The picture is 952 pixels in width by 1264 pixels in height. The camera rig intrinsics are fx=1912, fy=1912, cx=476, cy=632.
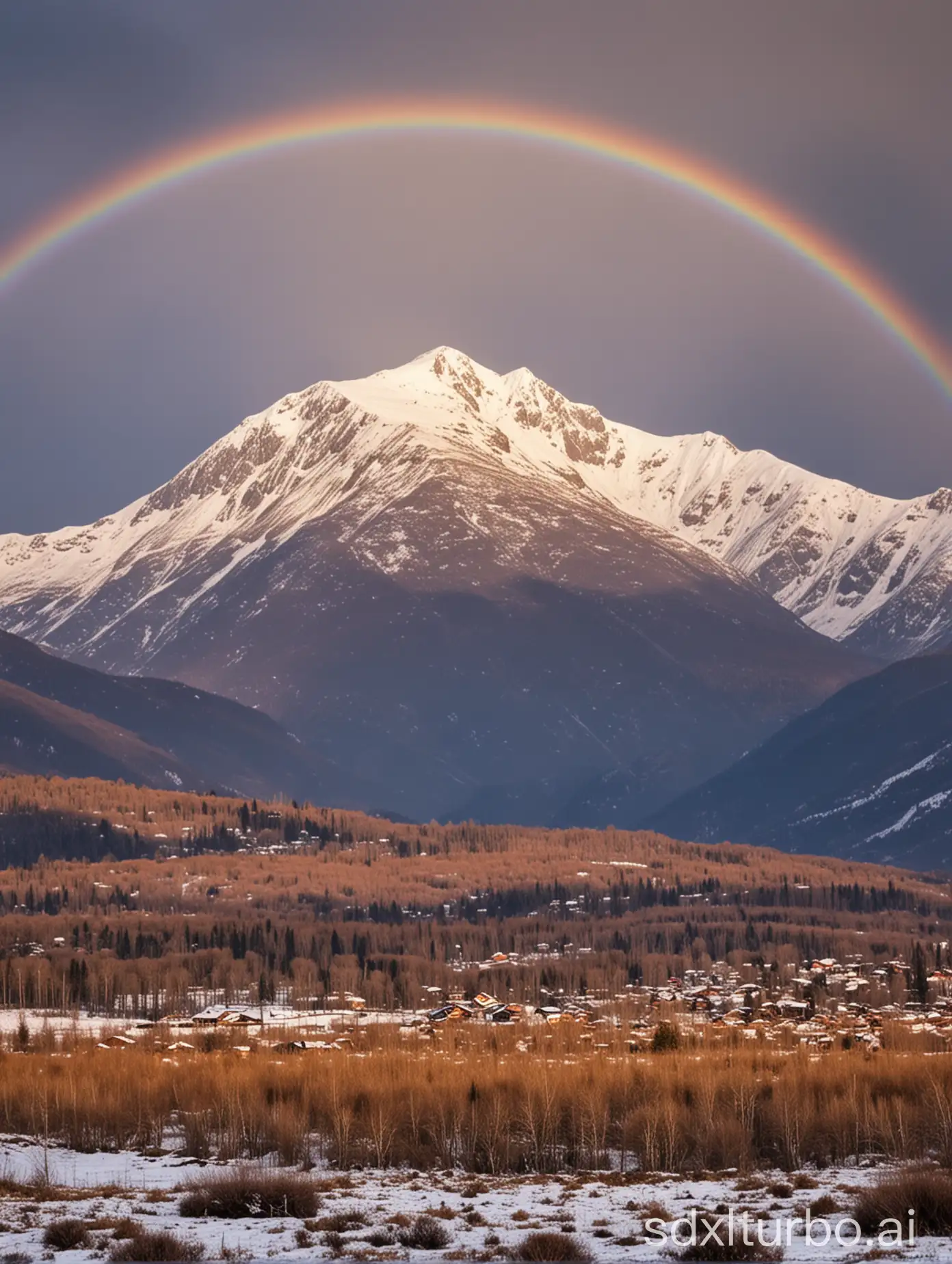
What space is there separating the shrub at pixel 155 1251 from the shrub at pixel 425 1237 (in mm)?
8917

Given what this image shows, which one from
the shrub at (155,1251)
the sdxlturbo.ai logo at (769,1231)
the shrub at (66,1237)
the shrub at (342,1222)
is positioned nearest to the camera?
the shrub at (155,1251)

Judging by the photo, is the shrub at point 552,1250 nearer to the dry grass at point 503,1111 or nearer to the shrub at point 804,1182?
the shrub at point 804,1182

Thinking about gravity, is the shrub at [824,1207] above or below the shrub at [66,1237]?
below

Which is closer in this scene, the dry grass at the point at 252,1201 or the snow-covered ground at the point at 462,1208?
the snow-covered ground at the point at 462,1208

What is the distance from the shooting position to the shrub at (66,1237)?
261 feet

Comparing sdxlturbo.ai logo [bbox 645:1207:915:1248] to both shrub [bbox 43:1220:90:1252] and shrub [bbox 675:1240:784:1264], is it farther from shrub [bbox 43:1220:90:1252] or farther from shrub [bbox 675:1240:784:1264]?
shrub [bbox 43:1220:90:1252]

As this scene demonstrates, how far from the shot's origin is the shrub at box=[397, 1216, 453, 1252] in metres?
81.5

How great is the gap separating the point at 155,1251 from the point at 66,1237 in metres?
5.08

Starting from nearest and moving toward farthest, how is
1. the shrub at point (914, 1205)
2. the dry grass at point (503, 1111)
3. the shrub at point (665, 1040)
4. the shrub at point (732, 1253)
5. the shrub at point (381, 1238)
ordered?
the shrub at point (732, 1253)
the shrub at point (914, 1205)
the shrub at point (381, 1238)
the dry grass at point (503, 1111)
the shrub at point (665, 1040)

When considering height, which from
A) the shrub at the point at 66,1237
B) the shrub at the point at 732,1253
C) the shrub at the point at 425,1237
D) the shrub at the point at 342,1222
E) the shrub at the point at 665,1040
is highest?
the shrub at the point at 665,1040

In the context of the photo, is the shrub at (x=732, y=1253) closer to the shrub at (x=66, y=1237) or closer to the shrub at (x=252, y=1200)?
the shrub at (x=252, y=1200)

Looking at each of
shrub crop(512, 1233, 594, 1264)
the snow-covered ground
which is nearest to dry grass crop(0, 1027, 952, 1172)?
the snow-covered ground

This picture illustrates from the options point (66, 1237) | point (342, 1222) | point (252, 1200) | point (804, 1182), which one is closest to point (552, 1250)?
point (342, 1222)

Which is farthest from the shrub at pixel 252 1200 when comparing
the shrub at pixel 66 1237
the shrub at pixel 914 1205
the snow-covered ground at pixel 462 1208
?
the shrub at pixel 914 1205
